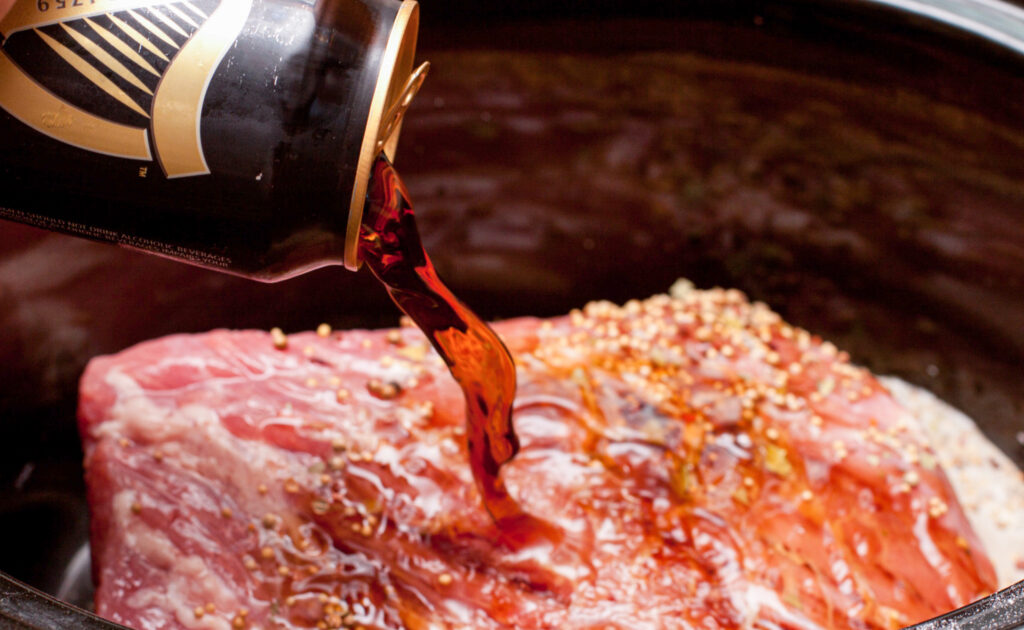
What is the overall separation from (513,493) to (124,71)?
0.82 m

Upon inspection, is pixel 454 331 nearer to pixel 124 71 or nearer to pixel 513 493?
pixel 513 493

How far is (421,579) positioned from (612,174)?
0.92 m

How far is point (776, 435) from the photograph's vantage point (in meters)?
1.41

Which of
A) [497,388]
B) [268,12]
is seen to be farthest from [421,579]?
[268,12]

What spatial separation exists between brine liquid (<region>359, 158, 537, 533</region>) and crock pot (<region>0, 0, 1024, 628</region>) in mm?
594

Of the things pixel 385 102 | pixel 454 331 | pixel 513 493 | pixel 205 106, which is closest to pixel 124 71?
pixel 205 106

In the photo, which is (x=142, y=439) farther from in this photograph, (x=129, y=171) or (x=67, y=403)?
(x=129, y=171)

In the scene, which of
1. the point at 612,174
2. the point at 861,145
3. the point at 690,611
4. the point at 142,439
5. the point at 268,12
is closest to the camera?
the point at 268,12

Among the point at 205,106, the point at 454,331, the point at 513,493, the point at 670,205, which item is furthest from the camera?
the point at 670,205

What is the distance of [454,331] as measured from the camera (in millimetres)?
1109

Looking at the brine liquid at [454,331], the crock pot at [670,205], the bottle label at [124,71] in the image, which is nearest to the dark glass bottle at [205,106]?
the bottle label at [124,71]

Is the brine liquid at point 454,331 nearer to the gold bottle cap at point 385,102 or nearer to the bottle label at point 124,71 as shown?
the gold bottle cap at point 385,102

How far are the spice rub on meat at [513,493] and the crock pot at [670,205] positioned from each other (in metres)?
0.16

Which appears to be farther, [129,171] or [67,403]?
[67,403]
